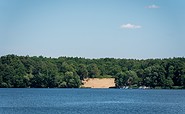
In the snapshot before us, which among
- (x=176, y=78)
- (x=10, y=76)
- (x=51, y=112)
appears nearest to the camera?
(x=51, y=112)

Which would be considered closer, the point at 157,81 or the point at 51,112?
the point at 51,112

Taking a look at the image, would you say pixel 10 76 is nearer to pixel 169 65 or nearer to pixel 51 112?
pixel 169 65

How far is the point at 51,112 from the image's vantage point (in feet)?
248

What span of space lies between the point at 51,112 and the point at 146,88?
4914 inches

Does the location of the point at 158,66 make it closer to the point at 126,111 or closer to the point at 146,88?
the point at 146,88

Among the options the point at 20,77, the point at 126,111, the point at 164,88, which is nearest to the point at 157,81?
the point at 164,88

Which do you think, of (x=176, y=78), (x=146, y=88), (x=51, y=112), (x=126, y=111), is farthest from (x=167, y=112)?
(x=146, y=88)

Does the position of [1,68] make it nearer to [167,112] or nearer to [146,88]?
[146,88]

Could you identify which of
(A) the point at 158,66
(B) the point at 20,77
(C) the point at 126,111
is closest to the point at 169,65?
(A) the point at 158,66

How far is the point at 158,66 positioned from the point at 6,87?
55757 mm

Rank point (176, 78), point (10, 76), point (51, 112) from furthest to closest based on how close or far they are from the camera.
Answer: point (10, 76) < point (176, 78) < point (51, 112)

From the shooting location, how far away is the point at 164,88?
18712cm

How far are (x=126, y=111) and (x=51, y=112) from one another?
11.1m

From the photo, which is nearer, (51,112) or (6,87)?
(51,112)
